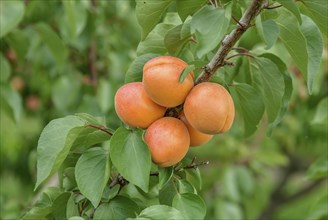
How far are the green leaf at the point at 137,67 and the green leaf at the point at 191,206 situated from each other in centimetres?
19

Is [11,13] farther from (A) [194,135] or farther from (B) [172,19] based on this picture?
(A) [194,135]

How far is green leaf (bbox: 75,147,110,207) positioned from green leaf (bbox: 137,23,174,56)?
0.63 ft

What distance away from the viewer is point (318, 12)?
0.89m

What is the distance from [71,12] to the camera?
145 centimetres

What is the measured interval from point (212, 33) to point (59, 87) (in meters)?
1.36

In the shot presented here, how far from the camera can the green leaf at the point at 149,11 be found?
2.96ft

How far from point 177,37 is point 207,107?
17 cm

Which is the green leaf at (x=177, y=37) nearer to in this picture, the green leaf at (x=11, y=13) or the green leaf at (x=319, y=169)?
the green leaf at (x=11, y=13)

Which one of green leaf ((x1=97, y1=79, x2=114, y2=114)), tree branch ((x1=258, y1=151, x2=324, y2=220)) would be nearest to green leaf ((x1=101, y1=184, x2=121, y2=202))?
green leaf ((x1=97, y1=79, x2=114, y2=114))

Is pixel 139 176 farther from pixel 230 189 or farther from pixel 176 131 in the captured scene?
pixel 230 189

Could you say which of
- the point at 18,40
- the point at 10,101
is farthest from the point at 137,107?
the point at 18,40

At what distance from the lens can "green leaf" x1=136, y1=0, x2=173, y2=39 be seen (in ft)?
2.96

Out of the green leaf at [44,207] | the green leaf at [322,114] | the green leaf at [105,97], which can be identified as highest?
the green leaf at [44,207]

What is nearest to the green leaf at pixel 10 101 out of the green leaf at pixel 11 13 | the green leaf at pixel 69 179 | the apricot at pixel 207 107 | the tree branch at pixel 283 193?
the green leaf at pixel 11 13
